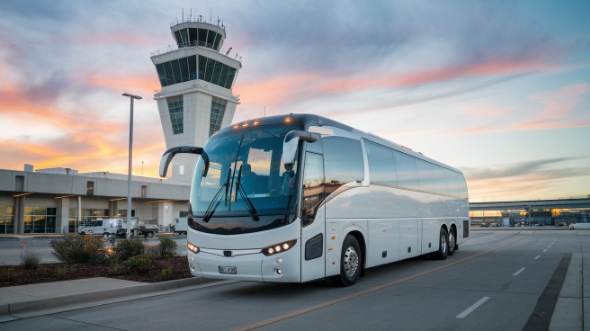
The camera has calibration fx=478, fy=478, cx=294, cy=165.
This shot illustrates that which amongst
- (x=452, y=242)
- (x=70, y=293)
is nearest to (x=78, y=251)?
(x=70, y=293)

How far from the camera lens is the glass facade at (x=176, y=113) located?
79.5 m

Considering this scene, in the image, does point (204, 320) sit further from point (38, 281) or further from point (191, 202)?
point (38, 281)

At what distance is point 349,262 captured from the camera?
36.6 feet

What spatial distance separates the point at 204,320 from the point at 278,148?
370 centimetres

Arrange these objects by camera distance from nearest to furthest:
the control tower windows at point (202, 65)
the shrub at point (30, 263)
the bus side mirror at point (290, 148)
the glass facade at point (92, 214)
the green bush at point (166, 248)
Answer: the bus side mirror at point (290, 148), the shrub at point (30, 263), the green bush at point (166, 248), the glass facade at point (92, 214), the control tower windows at point (202, 65)

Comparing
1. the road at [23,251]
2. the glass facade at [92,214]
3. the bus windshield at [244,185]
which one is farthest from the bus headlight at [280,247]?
the glass facade at [92,214]

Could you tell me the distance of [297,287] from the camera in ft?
37.0

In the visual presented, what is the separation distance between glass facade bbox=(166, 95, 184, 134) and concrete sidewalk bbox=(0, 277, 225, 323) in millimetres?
69757

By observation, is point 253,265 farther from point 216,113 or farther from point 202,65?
point 216,113

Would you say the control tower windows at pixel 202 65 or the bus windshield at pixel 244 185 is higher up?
the control tower windows at pixel 202 65

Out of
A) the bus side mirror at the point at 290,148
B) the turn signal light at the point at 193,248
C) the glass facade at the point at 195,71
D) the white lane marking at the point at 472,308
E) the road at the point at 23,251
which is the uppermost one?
the glass facade at the point at 195,71

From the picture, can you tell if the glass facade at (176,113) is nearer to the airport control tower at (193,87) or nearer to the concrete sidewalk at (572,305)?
the airport control tower at (193,87)

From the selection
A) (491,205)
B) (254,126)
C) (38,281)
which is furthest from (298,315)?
(491,205)

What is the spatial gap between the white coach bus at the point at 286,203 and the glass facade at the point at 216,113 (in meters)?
69.9
